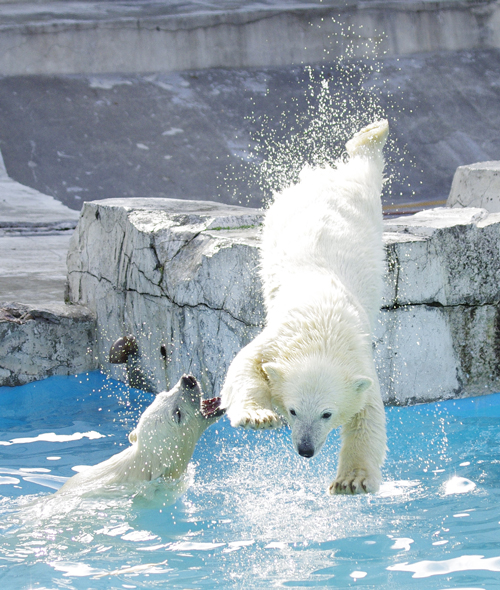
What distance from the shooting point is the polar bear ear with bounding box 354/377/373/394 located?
2.78 m

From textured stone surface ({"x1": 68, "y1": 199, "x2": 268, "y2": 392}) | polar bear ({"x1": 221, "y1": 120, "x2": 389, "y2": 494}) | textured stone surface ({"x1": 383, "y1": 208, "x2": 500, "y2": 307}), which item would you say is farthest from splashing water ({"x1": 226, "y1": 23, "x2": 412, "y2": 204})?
polar bear ({"x1": 221, "y1": 120, "x2": 389, "y2": 494})

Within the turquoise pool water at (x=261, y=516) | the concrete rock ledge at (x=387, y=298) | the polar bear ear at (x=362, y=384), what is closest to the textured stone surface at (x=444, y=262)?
the concrete rock ledge at (x=387, y=298)

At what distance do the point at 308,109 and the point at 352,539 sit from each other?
30.2ft

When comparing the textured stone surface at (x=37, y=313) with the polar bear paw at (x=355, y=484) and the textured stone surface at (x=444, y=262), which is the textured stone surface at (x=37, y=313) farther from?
the polar bear paw at (x=355, y=484)

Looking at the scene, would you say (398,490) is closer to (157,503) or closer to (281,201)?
(157,503)

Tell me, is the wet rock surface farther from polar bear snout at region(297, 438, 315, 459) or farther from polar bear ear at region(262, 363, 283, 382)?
polar bear snout at region(297, 438, 315, 459)

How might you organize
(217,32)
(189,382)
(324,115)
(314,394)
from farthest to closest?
1. (324,115)
2. (217,32)
3. (189,382)
4. (314,394)

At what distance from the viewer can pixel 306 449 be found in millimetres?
2582

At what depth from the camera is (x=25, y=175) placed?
32.1 feet

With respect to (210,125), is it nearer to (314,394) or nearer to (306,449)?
(314,394)

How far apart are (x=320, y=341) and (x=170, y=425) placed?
95cm

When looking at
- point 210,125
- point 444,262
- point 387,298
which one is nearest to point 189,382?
point 387,298

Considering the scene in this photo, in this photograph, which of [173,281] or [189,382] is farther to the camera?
[173,281]

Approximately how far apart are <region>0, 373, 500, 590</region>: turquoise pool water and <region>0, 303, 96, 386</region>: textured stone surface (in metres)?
0.62
